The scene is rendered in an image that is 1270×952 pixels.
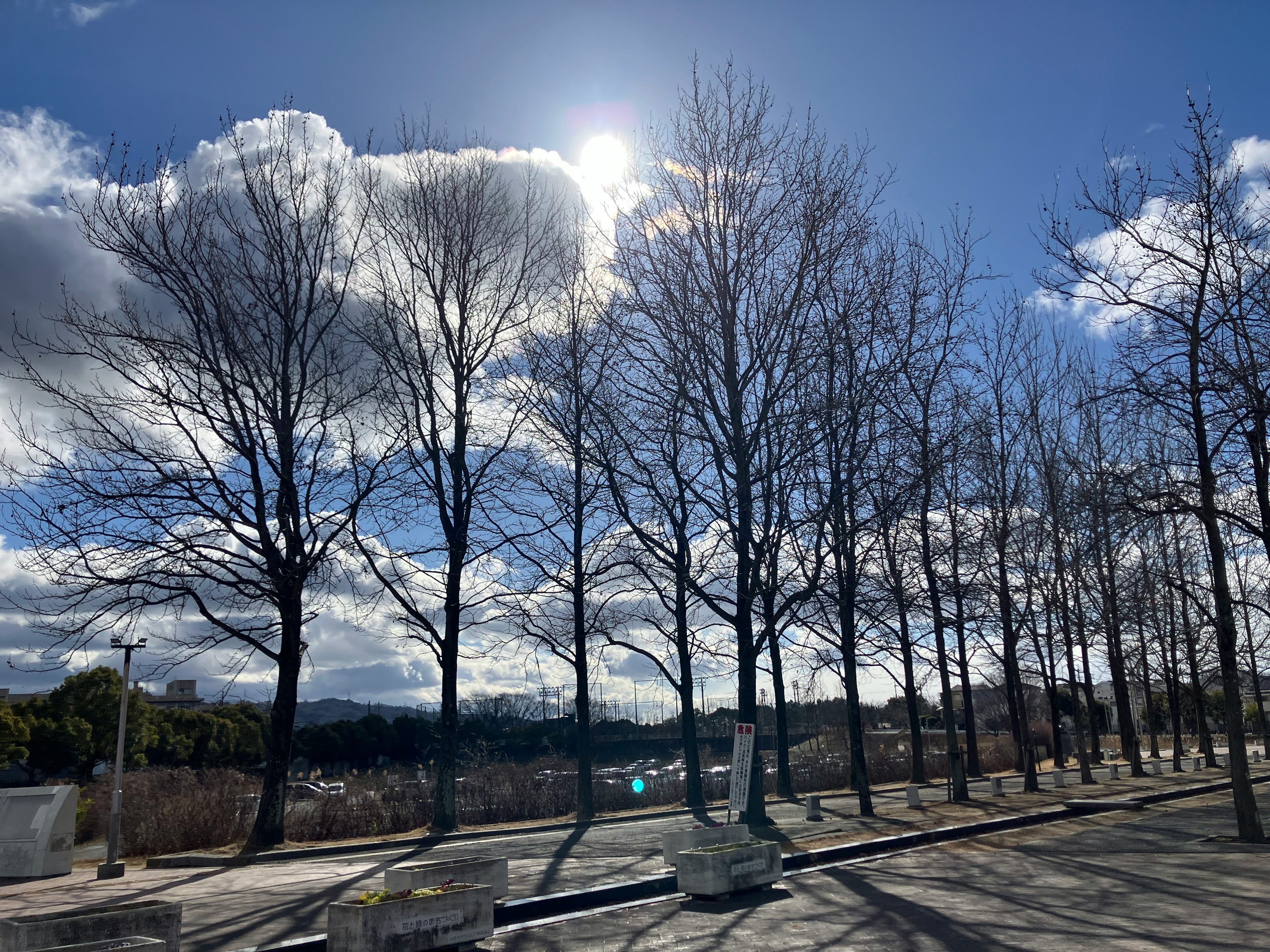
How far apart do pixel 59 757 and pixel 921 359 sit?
110 ft

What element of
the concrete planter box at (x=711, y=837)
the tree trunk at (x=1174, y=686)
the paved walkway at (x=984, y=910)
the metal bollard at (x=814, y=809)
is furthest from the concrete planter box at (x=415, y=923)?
the tree trunk at (x=1174, y=686)

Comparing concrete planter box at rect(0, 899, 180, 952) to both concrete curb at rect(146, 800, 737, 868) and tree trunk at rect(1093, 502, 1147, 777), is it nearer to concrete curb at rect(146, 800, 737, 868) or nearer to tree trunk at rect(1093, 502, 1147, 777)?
concrete curb at rect(146, 800, 737, 868)

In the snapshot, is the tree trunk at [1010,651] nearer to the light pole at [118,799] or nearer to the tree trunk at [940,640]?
the tree trunk at [940,640]

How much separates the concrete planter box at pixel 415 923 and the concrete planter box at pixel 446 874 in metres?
0.18

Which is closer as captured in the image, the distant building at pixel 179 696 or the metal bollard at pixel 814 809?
the metal bollard at pixel 814 809

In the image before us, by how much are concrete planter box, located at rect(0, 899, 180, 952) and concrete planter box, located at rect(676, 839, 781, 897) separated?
230 inches

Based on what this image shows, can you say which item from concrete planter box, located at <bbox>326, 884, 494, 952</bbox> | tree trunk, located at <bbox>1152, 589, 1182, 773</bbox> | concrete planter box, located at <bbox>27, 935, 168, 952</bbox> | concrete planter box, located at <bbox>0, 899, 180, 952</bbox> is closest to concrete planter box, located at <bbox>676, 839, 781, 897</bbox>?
concrete planter box, located at <bbox>326, 884, 494, 952</bbox>

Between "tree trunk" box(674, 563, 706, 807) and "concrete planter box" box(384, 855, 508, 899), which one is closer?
"concrete planter box" box(384, 855, 508, 899)

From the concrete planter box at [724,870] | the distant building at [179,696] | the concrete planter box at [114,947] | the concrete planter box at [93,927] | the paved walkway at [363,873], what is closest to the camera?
the concrete planter box at [114,947]

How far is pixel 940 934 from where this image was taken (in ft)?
29.3

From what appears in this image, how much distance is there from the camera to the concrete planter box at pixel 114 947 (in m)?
6.09

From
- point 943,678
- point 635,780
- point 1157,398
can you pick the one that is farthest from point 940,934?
point 635,780

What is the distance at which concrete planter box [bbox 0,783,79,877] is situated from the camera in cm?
1554

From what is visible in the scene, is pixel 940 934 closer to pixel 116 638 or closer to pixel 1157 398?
pixel 1157 398
